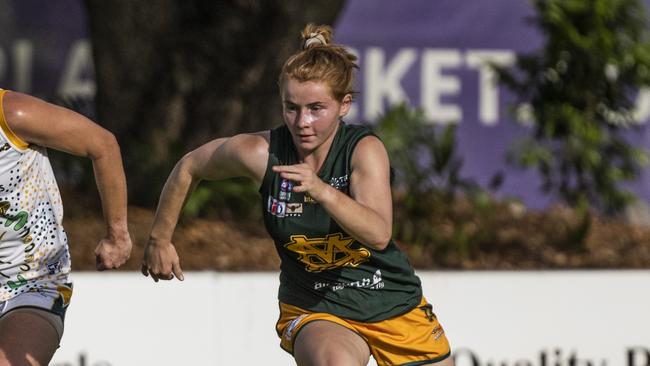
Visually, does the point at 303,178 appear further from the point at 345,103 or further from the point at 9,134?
the point at 9,134

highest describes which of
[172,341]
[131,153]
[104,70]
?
[104,70]

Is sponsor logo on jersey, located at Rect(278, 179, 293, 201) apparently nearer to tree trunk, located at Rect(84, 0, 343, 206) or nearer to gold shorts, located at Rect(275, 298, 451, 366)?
gold shorts, located at Rect(275, 298, 451, 366)

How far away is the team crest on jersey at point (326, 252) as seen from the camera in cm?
456

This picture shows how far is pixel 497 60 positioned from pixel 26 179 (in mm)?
7201

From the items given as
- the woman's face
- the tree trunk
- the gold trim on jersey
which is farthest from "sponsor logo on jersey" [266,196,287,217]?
the tree trunk

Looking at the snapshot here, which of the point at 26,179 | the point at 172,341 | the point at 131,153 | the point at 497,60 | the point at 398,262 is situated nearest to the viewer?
the point at 26,179

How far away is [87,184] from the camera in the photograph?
10289 mm

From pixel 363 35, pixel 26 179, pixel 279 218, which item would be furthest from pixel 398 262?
pixel 363 35

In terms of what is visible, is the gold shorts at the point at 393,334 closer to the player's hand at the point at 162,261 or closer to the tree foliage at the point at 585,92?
the player's hand at the point at 162,261

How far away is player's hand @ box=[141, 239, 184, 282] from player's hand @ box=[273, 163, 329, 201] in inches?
37.2

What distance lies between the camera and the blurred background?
32.7ft

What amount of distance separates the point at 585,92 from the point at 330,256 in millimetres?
6370

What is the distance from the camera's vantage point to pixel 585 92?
34.6 feet

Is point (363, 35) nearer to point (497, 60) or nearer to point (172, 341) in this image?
point (497, 60)
